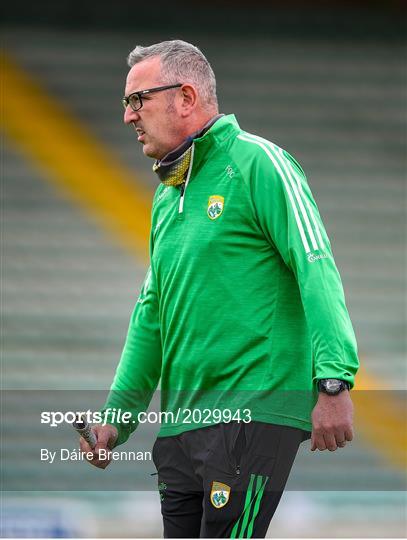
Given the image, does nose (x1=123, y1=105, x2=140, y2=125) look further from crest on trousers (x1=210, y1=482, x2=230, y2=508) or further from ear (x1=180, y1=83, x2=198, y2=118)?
crest on trousers (x1=210, y1=482, x2=230, y2=508)

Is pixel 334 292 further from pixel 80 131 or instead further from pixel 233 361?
pixel 80 131

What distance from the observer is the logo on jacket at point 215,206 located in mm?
3162

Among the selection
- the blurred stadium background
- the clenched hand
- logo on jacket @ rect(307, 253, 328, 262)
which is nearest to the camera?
the clenched hand

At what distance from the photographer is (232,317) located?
122 inches

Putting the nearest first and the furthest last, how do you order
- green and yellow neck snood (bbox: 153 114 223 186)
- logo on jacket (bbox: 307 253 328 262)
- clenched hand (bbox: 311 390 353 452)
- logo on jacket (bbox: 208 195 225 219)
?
1. clenched hand (bbox: 311 390 353 452)
2. logo on jacket (bbox: 307 253 328 262)
3. logo on jacket (bbox: 208 195 225 219)
4. green and yellow neck snood (bbox: 153 114 223 186)

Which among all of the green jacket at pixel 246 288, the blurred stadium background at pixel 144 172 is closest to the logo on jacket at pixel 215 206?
the green jacket at pixel 246 288

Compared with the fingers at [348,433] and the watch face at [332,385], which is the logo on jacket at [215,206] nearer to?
the watch face at [332,385]

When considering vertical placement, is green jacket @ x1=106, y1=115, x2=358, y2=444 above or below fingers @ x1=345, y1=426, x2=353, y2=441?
above

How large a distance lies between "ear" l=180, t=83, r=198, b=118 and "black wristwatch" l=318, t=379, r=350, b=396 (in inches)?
39.5

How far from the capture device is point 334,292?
9.70ft

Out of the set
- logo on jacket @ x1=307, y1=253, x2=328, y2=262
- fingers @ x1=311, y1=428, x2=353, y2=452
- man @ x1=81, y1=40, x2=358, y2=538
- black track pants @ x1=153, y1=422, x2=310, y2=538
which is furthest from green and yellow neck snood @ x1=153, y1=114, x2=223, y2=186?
fingers @ x1=311, y1=428, x2=353, y2=452

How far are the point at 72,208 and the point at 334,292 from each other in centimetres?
446

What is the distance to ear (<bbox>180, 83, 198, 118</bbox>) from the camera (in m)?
3.36

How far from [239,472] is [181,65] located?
1270mm
